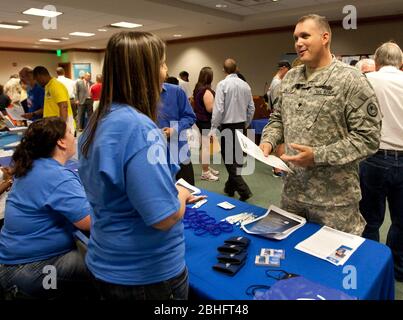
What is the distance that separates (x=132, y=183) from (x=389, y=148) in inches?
72.3

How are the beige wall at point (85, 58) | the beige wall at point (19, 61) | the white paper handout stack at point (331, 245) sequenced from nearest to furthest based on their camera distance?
the white paper handout stack at point (331, 245) < the beige wall at point (19, 61) < the beige wall at point (85, 58)

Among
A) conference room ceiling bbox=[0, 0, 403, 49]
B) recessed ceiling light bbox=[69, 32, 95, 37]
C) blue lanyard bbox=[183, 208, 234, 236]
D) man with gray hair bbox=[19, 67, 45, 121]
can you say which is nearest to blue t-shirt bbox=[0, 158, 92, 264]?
blue lanyard bbox=[183, 208, 234, 236]

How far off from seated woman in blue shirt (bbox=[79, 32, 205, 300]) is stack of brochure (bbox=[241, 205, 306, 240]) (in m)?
0.57

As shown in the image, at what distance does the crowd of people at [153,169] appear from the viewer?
849mm

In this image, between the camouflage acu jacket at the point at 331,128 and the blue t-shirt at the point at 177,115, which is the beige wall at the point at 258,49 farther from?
the camouflage acu jacket at the point at 331,128

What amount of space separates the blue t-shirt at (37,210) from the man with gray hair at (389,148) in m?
1.78

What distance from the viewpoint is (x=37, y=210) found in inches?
56.8

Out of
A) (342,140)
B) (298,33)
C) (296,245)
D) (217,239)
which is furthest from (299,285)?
(298,33)

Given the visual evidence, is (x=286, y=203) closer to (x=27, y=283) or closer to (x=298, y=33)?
(x=298, y=33)

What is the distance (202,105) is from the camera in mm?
4234

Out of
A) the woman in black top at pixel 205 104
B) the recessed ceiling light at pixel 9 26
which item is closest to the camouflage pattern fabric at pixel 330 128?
the woman in black top at pixel 205 104

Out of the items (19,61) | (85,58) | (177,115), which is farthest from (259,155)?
(19,61)

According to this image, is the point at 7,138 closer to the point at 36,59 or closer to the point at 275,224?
the point at 275,224

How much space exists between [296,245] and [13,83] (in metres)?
6.82
